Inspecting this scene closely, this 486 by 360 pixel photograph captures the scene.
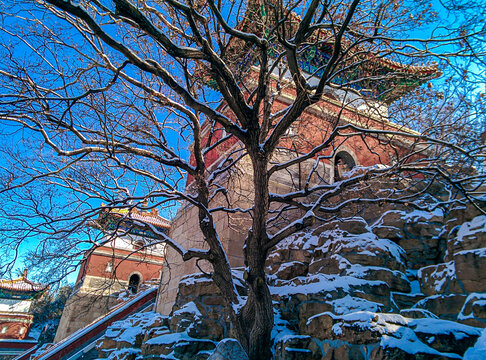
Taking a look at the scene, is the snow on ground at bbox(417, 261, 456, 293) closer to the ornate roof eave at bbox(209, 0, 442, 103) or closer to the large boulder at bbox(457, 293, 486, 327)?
the large boulder at bbox(457, 293, 486, 327)

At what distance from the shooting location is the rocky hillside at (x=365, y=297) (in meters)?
3.67

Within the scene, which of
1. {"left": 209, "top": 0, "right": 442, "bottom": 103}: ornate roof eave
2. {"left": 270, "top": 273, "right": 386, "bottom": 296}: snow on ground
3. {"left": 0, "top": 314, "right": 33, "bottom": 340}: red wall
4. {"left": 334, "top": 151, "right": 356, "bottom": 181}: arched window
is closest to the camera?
{"left": 270, "top": 273, "right": 386, "bottom": 296}: snow on ground

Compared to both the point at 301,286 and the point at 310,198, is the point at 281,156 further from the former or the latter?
the point at 301,286

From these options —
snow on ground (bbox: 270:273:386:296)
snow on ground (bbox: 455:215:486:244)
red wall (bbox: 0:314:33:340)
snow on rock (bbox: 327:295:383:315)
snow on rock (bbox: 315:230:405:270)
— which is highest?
snow on ground (bbox: 455:215:486:244)

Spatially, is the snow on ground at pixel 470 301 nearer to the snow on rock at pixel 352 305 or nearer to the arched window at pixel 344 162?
the snow on rock at pixel 352 305

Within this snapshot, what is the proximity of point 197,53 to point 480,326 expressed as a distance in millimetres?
5220

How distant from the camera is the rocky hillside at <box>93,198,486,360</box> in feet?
12.0

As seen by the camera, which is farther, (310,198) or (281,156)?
(281,156)

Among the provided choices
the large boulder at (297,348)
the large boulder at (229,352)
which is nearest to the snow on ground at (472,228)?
the large boulder at (297,348)

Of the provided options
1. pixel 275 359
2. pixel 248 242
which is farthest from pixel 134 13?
pixel 275 359

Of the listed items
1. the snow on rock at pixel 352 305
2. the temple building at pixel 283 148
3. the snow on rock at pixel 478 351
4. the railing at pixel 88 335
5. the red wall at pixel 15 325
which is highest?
the temple building at pixel 283 148

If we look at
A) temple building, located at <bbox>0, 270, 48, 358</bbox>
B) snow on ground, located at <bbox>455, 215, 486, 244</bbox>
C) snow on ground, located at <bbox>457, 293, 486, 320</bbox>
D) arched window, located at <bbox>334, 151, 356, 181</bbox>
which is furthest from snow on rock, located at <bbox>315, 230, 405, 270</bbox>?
temple building, located at <bbox>0, 270, 48, 358</bbox>

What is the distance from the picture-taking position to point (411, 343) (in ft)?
11.5

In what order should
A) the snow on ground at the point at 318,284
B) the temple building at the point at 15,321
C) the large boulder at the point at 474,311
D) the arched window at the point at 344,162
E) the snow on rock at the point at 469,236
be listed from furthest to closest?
the temple building at the point at 15,321
the arched window at the point at 344,162
the snow on ground at the point at 318,284
the snow on rock at the point at 469,236
the large boulder at the point at 474,311
